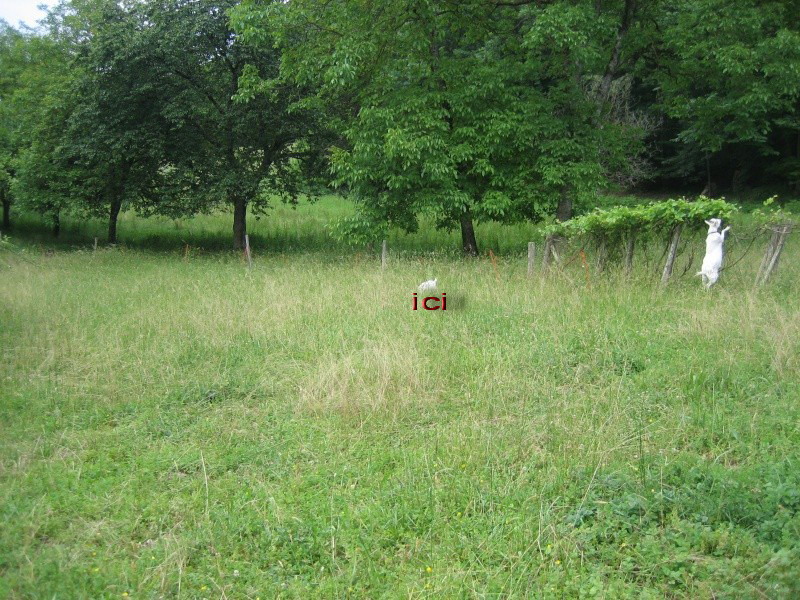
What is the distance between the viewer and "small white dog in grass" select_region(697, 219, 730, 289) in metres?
8.20

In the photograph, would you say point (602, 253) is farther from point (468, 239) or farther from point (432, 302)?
point (468, 239)

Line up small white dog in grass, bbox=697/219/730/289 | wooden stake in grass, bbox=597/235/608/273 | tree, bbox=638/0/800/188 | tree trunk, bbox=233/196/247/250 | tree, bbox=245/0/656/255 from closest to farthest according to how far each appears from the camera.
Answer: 1. small white dog in grass, bbox=697/219/730/289
2. wooden stake in grass, bbox=597/235/608/273
3. tree, bbox=638/0/800/188
4. tree, bbox=245/0/656/255
5. tree trunk, bbox=233/196/247/250

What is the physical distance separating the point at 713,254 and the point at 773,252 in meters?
1.05

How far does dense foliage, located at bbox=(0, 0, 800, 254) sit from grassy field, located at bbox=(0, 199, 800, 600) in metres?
5.14

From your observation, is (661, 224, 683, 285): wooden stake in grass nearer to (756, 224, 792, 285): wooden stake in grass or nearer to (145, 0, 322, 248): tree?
(756, 224, 792, 285): wooden stake in grass

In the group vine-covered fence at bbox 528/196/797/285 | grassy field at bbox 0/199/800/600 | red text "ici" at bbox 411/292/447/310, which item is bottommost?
grassy field at bbox 0/199/800/600

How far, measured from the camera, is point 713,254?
8.25 m

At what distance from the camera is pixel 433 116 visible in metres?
13.4

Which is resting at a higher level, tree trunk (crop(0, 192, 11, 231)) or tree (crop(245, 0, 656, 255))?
tree (crop(245, 0, 656, 255))

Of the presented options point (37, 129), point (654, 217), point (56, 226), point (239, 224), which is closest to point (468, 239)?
point (654, 217)

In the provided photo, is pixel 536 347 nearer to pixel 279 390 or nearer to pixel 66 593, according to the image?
pixel 279 390

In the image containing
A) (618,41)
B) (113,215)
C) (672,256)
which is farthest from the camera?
(113,215)

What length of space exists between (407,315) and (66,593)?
18.4 feet

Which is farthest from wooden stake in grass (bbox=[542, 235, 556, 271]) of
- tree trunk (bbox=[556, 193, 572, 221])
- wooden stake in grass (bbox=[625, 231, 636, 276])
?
tree trunk (bbox=[556, 193, 572, 221])
